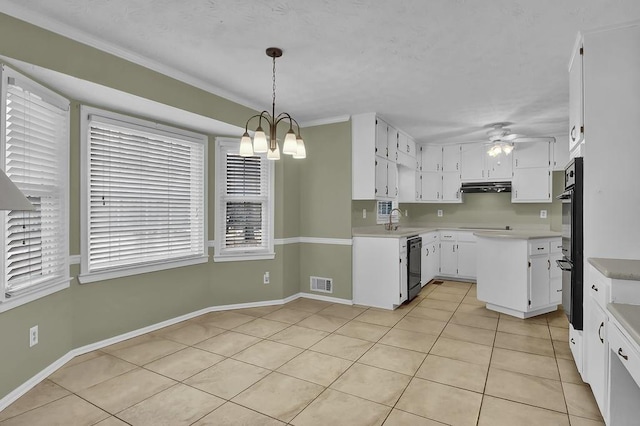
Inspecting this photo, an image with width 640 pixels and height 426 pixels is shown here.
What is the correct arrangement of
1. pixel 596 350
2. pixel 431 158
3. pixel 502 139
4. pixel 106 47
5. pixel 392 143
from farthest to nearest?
1. pixel 431 158
2. pixel 502 139
3. pixel 392 143
4. pixel 106 47
5. pixel 596 350

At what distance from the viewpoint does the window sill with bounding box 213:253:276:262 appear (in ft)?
13.8

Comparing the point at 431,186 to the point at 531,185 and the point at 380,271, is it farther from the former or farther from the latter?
the point at 380,271

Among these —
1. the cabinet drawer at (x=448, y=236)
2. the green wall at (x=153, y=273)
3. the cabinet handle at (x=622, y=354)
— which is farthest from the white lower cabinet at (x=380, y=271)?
the cabinet handle at (x=622, y=354)

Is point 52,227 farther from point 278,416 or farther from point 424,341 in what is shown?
point 424,341

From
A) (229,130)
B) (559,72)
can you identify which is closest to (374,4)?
(559,72)

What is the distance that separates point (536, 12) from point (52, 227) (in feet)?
12.4

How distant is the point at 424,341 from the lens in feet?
10.8

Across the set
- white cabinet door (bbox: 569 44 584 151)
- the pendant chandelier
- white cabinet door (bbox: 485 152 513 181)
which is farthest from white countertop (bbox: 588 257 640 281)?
white cabinet door (bbox: 485 152 513 181)

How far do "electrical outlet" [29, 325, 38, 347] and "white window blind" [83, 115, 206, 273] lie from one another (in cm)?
61

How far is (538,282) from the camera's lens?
3945mm

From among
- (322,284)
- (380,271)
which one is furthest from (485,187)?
(322,284)

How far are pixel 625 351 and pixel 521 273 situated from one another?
2.68 meters

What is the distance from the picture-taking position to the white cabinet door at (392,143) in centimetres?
491

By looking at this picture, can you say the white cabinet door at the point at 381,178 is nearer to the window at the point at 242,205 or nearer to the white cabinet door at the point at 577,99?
the window at the point at 242,205
